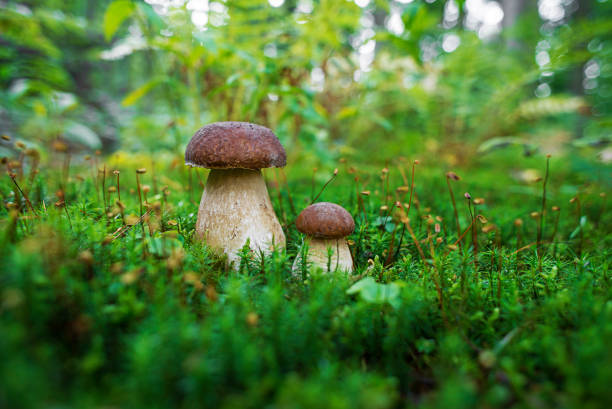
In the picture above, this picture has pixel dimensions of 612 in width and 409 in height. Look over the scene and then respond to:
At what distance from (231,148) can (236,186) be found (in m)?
0.46

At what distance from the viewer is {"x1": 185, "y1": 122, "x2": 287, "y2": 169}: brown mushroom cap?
2.05 metres

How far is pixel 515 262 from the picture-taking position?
2.10 m

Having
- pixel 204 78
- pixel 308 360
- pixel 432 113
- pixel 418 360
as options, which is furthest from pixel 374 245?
pixel 432 113

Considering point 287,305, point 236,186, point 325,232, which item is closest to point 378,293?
point 287,305

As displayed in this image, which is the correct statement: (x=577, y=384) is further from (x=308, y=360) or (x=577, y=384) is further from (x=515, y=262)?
(x=515, y=262)

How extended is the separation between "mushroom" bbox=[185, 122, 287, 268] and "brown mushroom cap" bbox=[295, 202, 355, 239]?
0.26m

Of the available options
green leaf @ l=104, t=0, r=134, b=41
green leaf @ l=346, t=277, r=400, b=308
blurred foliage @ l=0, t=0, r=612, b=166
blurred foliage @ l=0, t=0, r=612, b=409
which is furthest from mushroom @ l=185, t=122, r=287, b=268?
green leaf @ l=104, t=0, r=134, b=41

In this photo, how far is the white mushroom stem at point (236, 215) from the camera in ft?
7.67

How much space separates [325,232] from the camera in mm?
2143

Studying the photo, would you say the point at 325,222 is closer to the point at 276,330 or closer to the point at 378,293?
the point at 378,293

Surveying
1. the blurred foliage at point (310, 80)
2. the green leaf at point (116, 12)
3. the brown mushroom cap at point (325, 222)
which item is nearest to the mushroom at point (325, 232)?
the brown mushroom cap at point (325, 222)

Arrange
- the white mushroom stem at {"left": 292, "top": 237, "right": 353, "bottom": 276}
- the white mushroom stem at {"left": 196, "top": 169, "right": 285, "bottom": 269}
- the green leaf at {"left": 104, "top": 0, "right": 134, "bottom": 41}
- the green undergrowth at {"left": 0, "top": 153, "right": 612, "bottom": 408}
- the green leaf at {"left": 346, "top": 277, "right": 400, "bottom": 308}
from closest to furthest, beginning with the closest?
Answer: the green undergrowth at {"left": 0, "top": 153, "right": 612, "bottom": 408} < the green leaf at {"left": 346, "top": 277, "right": 400, "bottom": 308} < the white mushroom stem at {"left": 292, "top": 237, "right": 353, "bottom": 276} < the white mushroom stem at {"left": 196, "top": 169, "right": 285, "bottom": 269} < the green leaf at {"left": 104, "top": 0, "right": 134, "bottom": 41}

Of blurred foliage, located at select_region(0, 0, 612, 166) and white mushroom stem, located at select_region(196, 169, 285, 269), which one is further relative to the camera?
blurred foliage, located at select_region(0, 0, 612, 166)

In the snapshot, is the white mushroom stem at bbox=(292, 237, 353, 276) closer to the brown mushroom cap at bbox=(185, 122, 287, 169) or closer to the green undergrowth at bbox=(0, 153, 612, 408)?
the green undergrowth at bbox=(0, 153, 612, 408)
